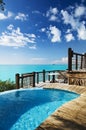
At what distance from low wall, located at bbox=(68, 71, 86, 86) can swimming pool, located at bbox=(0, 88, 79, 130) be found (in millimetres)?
1091

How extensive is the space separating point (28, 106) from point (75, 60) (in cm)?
540

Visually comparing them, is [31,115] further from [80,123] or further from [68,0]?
[68,0]

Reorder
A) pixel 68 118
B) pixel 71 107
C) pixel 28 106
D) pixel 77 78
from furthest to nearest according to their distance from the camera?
pixel 77 78 < pixel 28 106 < pixel 71 107 < pixel 68 118

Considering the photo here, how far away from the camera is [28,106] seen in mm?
10125

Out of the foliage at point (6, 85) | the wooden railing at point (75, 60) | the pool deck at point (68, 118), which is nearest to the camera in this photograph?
the pool deck at point (68, 118)

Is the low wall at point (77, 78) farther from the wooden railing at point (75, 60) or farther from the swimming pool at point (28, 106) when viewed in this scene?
the swimming pool at point (28, 106)

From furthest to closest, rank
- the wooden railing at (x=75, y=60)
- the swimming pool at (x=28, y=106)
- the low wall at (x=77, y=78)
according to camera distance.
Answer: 1. the wooden railing at (x=75, y=60)
2. the low wall at (x=77, y=78)
3. the swimming pool at (x=28, y=106)

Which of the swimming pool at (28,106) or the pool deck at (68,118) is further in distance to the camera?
the swimming pool at (28,106)

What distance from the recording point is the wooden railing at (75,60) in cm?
1304

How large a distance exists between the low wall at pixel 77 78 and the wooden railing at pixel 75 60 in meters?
0.55

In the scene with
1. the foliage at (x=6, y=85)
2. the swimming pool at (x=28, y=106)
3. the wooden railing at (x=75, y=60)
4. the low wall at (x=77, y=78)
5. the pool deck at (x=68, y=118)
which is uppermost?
the wooden railing at (x=75, y=60)

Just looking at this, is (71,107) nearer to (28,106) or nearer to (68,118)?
(68,118)

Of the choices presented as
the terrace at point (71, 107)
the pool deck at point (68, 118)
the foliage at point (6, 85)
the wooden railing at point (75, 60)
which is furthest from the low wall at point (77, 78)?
the pool deck at point (68, 118)

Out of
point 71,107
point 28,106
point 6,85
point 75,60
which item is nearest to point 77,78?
point 75,60
